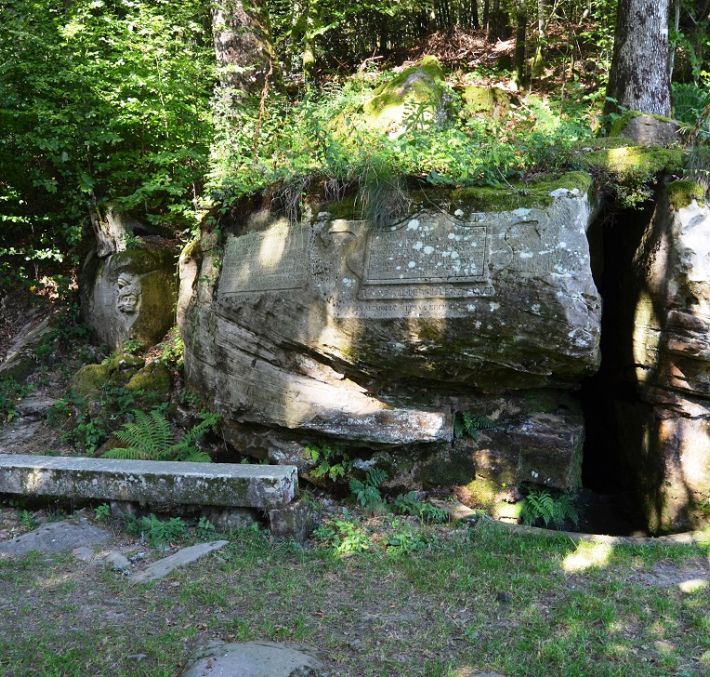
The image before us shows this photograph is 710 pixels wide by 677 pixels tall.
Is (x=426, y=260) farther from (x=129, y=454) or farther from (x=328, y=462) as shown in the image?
(x=129, y=454)

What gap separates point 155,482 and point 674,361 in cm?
504

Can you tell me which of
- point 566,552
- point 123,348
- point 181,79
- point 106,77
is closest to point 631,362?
point 566,552

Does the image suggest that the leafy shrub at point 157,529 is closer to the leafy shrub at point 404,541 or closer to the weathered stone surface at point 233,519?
the weathered stone surface at point 233,519

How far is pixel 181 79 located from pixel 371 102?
3.08 meters

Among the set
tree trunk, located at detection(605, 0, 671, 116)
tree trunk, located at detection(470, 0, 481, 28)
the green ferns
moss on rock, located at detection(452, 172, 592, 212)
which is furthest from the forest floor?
tree trunk, located at detection(470, 0, 481, 28)

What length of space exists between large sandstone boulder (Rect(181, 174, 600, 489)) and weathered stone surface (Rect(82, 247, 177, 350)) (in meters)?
2.55

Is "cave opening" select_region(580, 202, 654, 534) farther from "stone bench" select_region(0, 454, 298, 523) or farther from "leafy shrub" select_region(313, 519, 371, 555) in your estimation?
"stone bench" select_region(0, 454, 298, 523)

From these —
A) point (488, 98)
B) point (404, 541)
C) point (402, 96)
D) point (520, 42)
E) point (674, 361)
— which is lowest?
point (404, 541)

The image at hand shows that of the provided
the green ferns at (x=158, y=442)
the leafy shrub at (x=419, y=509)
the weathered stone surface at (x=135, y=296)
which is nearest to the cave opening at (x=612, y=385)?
the leafy shrub at (x=419, y=509)

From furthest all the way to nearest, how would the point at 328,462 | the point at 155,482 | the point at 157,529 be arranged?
the point at 328,462 < the point at 155,482 < the point at 157,529

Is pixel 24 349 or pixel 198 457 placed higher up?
pixel 24 349

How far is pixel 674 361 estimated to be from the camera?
6016 mm

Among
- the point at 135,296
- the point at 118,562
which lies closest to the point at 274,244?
the point at 135,296

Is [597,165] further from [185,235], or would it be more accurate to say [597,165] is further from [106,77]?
[106,77]
